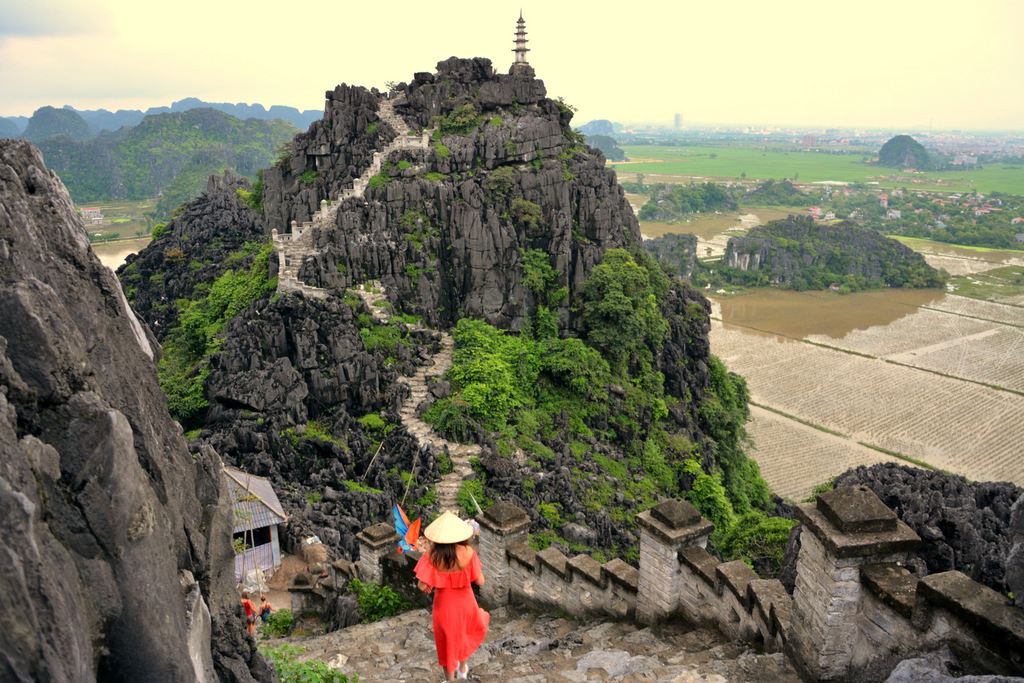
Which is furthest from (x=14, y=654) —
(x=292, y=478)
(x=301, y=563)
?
(x=292, y=478)

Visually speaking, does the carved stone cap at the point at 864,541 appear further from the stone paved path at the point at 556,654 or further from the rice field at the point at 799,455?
the rice field at the point at 799,455

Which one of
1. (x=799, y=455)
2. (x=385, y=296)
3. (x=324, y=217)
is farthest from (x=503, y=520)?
(x=799, y=455)

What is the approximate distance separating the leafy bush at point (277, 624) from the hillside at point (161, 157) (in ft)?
286

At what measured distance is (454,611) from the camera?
612 centimetres

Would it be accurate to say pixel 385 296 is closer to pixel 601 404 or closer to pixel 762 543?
pixel 601 404

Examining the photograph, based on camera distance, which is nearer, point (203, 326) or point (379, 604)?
point (379, 604)

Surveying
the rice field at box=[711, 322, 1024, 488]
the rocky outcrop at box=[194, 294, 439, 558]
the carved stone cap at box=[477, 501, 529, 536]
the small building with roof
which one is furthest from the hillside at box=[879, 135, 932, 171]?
the carved stone cap at box=[477, 501, 529, 536]

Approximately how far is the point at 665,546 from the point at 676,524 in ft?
1.02

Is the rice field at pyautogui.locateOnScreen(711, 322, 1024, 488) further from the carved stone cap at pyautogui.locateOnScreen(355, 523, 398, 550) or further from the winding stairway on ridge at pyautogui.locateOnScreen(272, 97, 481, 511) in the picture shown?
the carved stone cap at pyautogui.locateOnScreen(355, 523, 398, 550)

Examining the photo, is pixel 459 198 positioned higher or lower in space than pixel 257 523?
higher

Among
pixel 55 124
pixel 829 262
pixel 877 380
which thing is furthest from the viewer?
pixel 55 124

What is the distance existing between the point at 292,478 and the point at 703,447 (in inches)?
646

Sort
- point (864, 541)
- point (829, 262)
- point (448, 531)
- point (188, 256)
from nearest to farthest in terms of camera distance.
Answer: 1. point (864, 541)
2. point (448, 531)
3. point (188, 256)
4. point (829, 262)

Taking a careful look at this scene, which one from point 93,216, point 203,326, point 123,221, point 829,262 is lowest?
point 829,262
